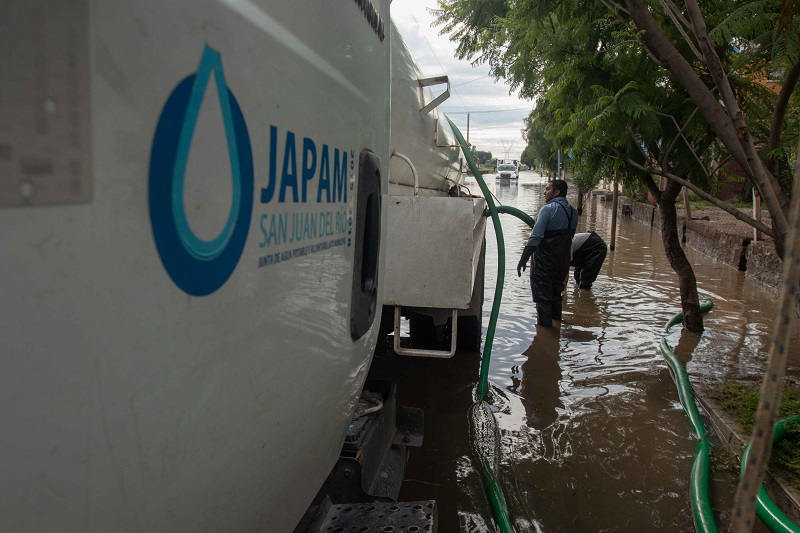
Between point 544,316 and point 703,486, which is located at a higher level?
point 544,316

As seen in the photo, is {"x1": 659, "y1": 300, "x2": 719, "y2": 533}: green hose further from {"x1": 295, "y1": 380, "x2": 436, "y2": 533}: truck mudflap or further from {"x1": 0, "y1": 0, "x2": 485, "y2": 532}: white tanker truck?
{"x1": 0, "y1": 0, "x2": 485, "y2": 532}: white tanker truck

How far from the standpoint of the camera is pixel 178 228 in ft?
3.20

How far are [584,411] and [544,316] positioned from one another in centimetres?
231

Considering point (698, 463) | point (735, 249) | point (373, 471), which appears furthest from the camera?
point (735, 249)

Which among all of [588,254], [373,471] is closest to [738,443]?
[373,471]

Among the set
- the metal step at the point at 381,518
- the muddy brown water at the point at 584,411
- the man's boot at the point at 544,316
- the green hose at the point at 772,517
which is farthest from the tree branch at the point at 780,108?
the metal step at the point at 381,518

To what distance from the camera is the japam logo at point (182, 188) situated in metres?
0.93

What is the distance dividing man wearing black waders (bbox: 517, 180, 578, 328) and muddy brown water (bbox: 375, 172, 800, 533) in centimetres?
40

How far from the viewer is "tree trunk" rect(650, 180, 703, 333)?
6.68 metres

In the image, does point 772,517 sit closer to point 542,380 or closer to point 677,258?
point 542,380

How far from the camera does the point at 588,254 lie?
9.03 m

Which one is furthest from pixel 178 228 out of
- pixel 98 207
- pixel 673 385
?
pixel 673 385

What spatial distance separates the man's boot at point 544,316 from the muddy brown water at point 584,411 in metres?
0.11

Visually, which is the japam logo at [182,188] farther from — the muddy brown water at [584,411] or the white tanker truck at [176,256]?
the muddy brown water at [584,411]
